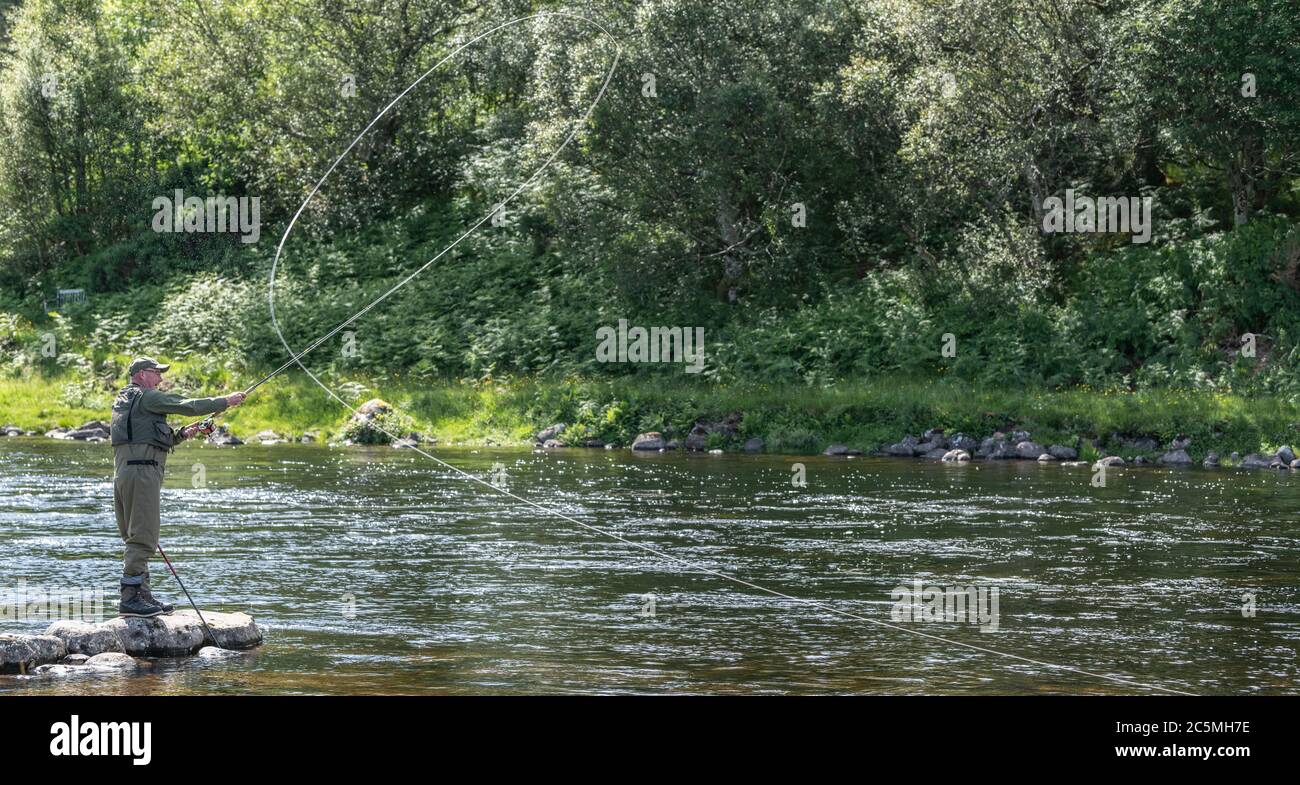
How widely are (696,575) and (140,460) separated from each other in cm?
574

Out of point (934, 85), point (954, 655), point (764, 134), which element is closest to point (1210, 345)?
point (934, 85)

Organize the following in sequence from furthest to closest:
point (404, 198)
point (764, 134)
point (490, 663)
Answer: point (404, 198) → point (764, 134) → point (490, 663)

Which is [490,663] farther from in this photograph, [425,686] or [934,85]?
[934,85]

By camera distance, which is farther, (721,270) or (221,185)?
(221,185)

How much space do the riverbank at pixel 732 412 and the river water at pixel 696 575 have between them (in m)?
2.64

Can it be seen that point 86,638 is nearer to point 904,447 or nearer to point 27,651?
point 27,651

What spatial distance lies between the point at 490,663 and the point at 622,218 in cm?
2532

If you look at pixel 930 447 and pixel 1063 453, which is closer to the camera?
pixel 1063 453

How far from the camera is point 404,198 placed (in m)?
45.4

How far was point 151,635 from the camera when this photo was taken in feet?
34.3

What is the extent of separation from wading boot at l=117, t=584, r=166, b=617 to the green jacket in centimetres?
100

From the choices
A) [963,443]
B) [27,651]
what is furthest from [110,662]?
[963,443]

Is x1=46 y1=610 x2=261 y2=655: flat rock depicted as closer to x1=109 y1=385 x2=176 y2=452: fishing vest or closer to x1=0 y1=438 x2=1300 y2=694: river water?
x1=0 y1=438 x2=1300 y2=694: river water

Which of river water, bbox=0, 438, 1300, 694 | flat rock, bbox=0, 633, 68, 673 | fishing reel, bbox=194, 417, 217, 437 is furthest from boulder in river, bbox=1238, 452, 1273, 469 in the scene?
flat rock, bbox=0, 633, 68, 673
